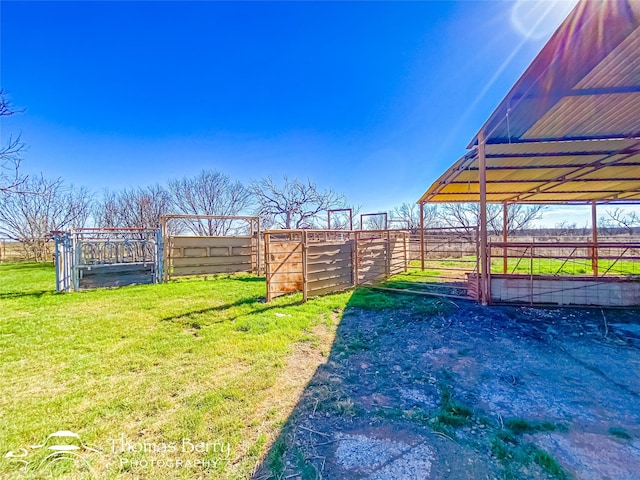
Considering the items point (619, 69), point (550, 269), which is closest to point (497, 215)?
point (550, 269)

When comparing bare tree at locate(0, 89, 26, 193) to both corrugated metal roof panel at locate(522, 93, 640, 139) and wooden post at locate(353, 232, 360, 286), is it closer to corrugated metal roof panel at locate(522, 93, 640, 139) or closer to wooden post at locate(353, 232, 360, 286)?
wooden post at locate(353, 232, 360, 286)

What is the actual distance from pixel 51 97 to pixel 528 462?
12729 mm

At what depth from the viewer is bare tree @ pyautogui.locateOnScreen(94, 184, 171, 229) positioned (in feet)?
60.1

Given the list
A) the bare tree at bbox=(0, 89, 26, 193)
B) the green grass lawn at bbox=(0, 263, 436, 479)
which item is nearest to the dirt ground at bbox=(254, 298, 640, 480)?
the green grass lawn at bbox=(0, 263, 436, 479)

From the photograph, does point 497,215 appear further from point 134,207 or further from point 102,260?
point 134,207

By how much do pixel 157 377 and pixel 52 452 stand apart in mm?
1017

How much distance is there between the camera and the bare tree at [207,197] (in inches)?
759

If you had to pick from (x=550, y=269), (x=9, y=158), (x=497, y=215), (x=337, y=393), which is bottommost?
(x=337, y=393)

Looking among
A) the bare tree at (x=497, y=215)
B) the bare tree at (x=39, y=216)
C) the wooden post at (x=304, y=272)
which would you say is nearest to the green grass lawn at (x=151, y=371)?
the wooden post at (x=304, y=272)

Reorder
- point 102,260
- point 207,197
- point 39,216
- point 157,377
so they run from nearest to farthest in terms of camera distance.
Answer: point 157,377, point 102,260, point 39,216, point 207,197

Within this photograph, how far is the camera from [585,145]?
5215 millimetres

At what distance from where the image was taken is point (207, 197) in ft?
64.2

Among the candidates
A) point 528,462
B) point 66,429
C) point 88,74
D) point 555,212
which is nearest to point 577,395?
point 528,462

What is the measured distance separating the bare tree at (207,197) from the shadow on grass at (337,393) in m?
16.7
